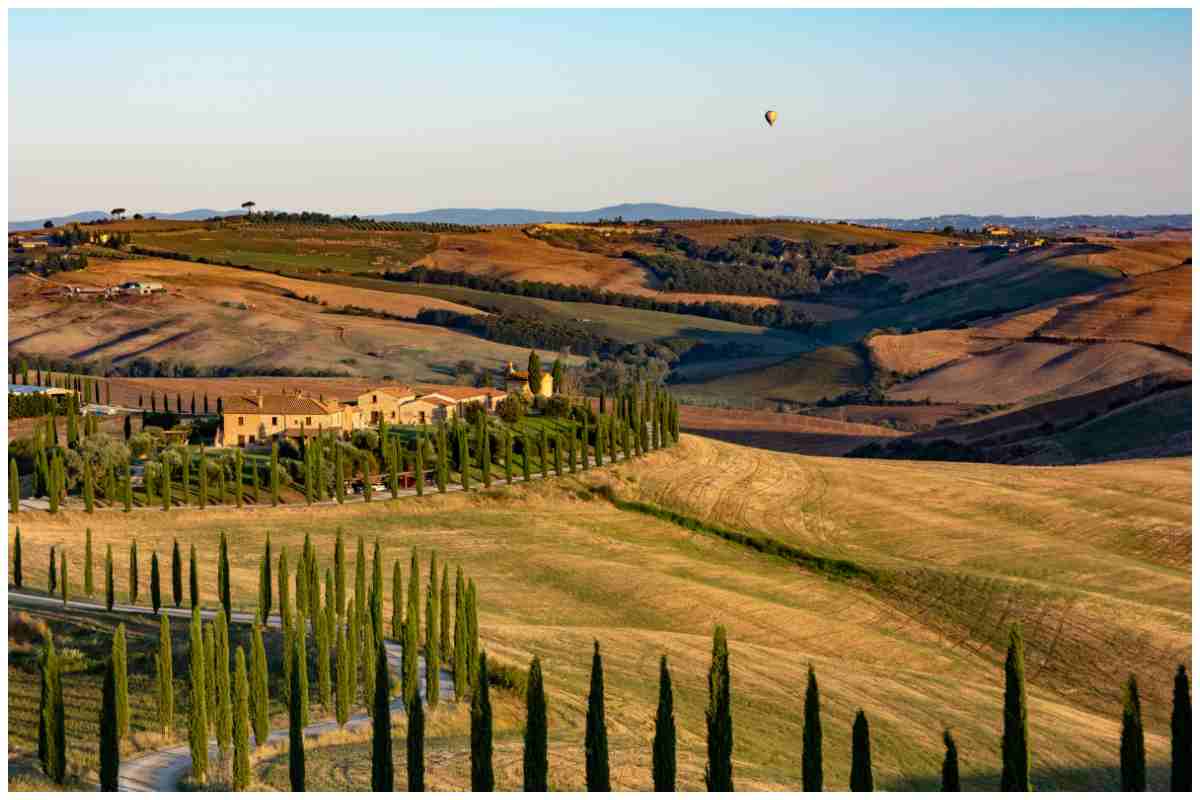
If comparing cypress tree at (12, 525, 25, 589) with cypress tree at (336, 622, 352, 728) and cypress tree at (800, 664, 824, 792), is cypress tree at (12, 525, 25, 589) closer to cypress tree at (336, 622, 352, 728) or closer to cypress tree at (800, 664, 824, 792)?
cypress tree at (336, 622, 352, 728)

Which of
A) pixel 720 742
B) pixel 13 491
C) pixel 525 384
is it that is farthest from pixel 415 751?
pixel 525 384

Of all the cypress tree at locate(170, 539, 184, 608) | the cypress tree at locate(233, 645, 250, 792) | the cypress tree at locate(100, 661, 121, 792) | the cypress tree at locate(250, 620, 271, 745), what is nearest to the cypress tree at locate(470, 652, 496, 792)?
the cypress tree at locate(233, 645, 250, 792)

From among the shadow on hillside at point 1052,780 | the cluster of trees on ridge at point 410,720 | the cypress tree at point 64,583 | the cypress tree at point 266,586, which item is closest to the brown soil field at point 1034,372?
the shadow on hillside at point 1052,780

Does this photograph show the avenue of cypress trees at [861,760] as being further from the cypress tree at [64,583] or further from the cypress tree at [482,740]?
the cypress tree at [64,583]

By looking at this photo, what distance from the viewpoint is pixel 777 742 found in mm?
42812

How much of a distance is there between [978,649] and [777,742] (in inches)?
656

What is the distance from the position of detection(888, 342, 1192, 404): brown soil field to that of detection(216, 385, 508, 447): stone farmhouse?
184 feet

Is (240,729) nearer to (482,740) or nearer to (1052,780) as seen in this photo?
(482,740)

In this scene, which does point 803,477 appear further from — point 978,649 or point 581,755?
point 581,755

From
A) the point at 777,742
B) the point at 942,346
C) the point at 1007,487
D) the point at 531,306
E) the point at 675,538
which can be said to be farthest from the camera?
the point at 531,306

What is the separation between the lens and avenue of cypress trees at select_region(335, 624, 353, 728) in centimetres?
4116

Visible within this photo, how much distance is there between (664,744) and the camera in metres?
35.2

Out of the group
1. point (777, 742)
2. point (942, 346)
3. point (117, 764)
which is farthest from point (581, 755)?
point (942, 346)

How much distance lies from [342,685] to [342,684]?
1.4 inches
